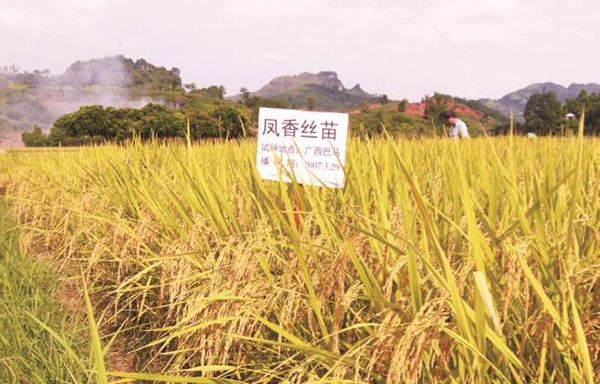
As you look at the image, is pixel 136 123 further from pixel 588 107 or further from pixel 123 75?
pixel 123 75

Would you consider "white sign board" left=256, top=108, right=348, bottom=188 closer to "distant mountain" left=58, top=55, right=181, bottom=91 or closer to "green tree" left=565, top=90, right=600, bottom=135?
"green tree" left=565, top=90, right=600, bottom=135

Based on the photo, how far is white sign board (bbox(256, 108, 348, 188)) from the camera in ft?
6.79

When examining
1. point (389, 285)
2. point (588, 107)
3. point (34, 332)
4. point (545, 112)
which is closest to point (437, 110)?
point (588, 107)

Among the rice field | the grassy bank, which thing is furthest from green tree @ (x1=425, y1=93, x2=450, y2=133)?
the grassy bank

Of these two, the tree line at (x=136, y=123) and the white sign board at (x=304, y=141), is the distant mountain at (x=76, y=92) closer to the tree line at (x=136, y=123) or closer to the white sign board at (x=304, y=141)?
the tree line at (x=136, y=123)

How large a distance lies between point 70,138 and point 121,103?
5348cm

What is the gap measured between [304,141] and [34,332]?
1.49 m

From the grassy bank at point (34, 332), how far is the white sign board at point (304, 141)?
110cm

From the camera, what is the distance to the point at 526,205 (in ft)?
4.51

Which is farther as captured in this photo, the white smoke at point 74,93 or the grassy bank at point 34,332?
the white smoke at point 74,93

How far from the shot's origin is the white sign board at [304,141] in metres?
2.07

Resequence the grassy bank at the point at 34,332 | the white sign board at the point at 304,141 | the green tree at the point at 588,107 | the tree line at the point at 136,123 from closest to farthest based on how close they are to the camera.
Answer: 1. the grassy bank at the point at 34,332
2. the white sign board at the point at 304,141
3. the tree line at the point at 136,123
4. the green tree at the point at 588,107

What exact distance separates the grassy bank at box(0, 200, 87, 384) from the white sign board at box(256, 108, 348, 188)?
3.59 feet

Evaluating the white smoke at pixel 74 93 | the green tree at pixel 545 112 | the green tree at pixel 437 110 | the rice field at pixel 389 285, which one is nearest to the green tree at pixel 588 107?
the green tree at pixel 545 112
